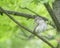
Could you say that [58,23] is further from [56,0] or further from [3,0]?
[3,0]

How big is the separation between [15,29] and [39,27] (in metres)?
1.93

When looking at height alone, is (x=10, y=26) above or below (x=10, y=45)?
above

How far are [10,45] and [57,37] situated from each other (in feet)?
21.5

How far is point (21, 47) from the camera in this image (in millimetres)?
9031

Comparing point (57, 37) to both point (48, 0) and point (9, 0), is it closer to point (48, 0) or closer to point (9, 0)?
point (48, 0)

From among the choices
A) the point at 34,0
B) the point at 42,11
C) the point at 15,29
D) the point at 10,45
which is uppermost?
the point at 34,0

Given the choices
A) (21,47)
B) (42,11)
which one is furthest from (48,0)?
(21,47)

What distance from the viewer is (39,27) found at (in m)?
2.96

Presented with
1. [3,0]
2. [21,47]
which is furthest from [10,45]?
[3,0]

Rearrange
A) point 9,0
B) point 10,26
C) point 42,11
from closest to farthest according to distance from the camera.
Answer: point 9,0
point 42,11
point 10,26

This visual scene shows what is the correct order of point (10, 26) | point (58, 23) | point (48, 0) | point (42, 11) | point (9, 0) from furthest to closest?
1. point (10, 26)
2. point (42, 11)
3. point (9, 0)
4. point (58, 23)
5. point (48, 0)

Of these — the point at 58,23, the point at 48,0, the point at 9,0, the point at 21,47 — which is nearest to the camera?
the point at 48,0

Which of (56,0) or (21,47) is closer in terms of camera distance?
(56,0)

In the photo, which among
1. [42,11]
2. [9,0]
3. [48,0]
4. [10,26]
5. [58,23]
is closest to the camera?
[48,0]
